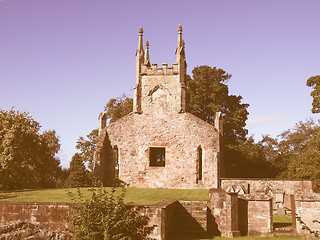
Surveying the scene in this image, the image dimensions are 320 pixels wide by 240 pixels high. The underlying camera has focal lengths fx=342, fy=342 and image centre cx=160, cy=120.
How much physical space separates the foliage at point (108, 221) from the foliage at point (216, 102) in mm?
27941

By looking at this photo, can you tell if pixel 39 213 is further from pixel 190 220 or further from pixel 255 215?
pixel 255 215

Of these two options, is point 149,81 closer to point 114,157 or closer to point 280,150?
point 114,157

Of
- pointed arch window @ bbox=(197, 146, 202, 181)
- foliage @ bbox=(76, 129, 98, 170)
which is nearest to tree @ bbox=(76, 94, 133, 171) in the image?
foliage @ bbox=(76, 129, 98, 170)

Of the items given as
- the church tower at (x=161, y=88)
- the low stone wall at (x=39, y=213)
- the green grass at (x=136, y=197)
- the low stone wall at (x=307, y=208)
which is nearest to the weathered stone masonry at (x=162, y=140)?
the church tower at (x=161, y=88)

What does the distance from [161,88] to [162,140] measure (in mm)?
3996

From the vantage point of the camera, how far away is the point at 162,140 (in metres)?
24.8

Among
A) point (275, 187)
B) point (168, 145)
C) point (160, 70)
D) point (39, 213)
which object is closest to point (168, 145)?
point (168, 145)

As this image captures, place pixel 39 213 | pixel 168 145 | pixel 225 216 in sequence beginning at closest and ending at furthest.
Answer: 1. pixel 39 213
2. pixel 225 216
3. pixel 168 145

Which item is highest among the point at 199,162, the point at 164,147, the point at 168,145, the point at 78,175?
the point at 168,145

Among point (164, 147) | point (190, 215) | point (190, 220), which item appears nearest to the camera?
point (190, 220)

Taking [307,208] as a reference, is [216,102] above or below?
above

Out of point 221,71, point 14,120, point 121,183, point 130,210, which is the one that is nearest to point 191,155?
point 121,183

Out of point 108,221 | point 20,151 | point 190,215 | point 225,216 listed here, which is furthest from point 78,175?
point 108,221

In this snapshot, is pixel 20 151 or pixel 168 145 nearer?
pixel 168 145
